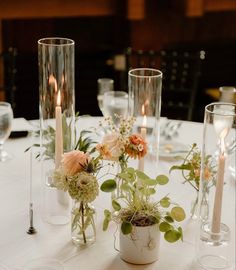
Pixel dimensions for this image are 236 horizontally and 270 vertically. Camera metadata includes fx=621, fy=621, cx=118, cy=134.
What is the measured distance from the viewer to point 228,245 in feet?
4.50

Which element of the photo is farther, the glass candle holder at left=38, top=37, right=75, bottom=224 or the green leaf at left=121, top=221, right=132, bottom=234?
the glass candle holder at left=38, top=37, right=75, bottom=224

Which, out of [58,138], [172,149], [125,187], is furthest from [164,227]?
[172,149]

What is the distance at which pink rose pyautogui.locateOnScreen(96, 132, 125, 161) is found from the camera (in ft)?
4.63

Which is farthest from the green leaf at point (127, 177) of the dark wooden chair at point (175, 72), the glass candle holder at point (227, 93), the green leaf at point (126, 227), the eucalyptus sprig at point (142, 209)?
the dark wooden chair at point (175, 72)

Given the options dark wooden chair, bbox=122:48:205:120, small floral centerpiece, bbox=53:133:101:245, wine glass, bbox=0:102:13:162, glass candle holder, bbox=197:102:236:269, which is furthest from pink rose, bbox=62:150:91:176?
dark wooden chair, bbox=122:48:205:120

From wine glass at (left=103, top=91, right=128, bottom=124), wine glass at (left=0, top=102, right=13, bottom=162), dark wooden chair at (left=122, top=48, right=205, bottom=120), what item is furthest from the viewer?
dark wooden chair at (left=122, top=48, right=205, bottom=120)

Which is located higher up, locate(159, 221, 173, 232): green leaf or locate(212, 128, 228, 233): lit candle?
locate(212, 128, 228, 233): lit candle

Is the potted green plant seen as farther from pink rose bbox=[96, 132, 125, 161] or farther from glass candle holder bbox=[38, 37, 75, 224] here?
glass candle holder bbox=[38, 37, 75, 224]

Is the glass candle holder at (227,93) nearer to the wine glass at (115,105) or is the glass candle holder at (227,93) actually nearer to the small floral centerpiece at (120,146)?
the wine glass at (115,105)

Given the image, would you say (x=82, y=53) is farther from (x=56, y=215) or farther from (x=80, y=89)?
(x=56, y=215)

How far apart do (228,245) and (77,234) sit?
Result: 34 centimetres

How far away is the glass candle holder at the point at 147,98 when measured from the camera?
62.6 inches

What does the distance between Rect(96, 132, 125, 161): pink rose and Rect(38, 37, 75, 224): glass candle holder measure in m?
0.17

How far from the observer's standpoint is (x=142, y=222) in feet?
4.40
